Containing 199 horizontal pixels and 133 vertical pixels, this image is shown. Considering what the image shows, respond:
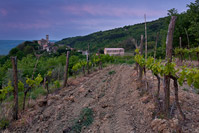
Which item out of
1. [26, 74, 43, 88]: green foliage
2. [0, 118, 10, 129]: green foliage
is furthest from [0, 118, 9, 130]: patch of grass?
[26, 74, 43, 88]: green foliage

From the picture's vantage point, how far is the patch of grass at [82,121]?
466 cm

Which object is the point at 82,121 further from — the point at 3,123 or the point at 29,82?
the point at 29,82

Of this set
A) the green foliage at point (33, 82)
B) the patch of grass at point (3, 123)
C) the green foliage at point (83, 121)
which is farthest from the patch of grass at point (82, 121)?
the green foliage at point (33, 82)

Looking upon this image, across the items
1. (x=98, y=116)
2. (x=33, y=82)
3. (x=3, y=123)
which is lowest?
(x=3, y=123)

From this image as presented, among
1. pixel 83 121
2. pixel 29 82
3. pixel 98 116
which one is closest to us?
pixel 83 121

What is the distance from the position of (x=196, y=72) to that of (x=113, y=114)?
2942 mm

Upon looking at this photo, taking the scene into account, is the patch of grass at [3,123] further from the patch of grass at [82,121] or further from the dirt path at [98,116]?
the patch of grass at [82,121]

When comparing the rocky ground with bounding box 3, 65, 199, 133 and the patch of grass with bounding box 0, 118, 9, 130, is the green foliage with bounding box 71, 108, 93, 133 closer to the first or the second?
the rocky ground with bounding box 3, 65, 199, 133

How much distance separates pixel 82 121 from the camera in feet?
16.6

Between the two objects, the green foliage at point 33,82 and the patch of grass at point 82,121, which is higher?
the green foliage at point 33,82

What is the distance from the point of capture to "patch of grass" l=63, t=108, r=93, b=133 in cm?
466

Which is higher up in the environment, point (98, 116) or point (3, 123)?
point (98, 116)

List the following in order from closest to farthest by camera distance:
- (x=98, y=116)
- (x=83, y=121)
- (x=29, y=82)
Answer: (x=83, y=121) → (x=98, y=116) → (x=29, y=82)

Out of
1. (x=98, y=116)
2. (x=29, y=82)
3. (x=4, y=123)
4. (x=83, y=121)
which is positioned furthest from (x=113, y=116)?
(x=29, y=82)
